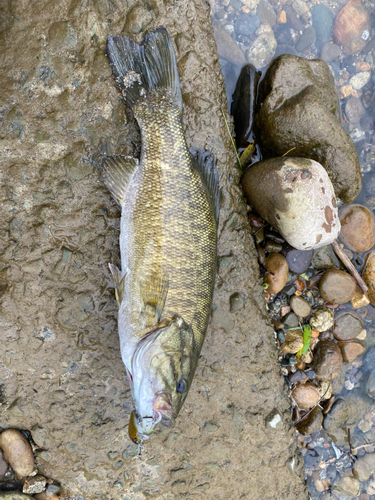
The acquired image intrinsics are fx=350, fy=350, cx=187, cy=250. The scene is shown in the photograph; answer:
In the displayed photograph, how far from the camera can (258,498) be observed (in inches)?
162

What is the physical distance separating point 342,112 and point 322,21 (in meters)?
1.39

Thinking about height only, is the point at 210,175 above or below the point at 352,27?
below

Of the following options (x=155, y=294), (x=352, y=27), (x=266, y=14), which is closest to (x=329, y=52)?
(x=352, y=27)

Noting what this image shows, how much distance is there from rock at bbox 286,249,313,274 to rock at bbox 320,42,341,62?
2898 millimetres

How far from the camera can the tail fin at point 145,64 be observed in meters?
3.64

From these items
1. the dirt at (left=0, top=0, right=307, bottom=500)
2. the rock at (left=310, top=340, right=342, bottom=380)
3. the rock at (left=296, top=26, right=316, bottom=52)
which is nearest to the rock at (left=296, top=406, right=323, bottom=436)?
the rock at (left=310, top=340, right=342, bottom=380)

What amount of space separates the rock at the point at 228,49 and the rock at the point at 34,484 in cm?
568

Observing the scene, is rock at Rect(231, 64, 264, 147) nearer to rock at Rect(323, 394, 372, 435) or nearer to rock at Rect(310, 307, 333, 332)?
rock at Rect(310, 307, 333, 332)

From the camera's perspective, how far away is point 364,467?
526cm

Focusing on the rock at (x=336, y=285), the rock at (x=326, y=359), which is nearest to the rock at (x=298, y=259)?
the rock at (x=336, y=285)

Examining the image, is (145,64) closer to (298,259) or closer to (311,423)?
(298,259)

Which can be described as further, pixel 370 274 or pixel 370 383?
pixel 370 383

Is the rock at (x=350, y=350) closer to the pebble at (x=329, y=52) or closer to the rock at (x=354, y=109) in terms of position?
the rock at (x=354, y=109)

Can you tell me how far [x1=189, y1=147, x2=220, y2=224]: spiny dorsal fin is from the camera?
3.58m
